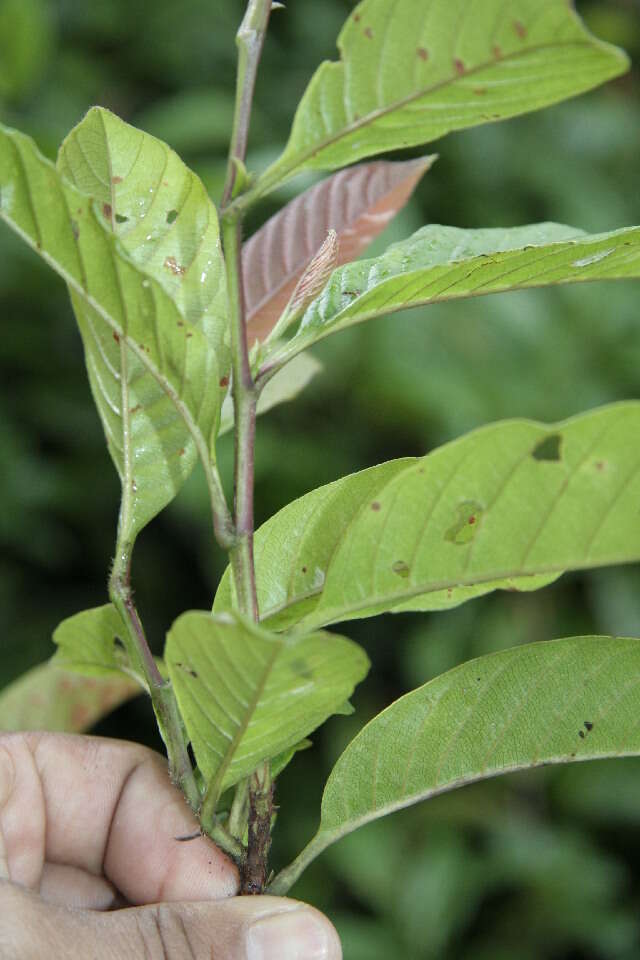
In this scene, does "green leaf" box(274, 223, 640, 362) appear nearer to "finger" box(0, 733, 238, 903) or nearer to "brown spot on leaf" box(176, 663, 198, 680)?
"brown spot on leaf" box(176, 663, 198, 680)

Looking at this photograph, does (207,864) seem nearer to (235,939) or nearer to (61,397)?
(235,939)

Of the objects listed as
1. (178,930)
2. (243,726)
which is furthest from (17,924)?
(243,726)

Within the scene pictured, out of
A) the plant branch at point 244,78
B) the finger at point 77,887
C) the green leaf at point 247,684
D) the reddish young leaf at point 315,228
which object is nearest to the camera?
the green leaf at point 247,684

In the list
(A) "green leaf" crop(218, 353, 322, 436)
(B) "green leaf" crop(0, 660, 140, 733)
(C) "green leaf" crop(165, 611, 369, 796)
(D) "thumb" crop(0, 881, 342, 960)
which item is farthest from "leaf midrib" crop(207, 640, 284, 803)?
(B) "green leaf" crop(0, 660, 140, 733)

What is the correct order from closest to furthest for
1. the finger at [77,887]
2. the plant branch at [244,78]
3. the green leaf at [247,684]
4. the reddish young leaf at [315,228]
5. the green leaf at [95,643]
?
the green leaf at [247,684]
the plant branch at [244,78]
the green leaf at [95,643]
the reddish young leaf at [315,228]
the finger at [77,887]

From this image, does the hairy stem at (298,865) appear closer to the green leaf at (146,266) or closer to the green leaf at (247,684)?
the green leaf at (247,684)

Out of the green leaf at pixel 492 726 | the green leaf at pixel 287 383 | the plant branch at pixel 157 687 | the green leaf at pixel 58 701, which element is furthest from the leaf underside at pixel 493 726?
the green leaf at pixel 58 701

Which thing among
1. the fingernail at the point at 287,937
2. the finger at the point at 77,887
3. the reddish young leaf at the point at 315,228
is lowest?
the finger at the point at 77,887
